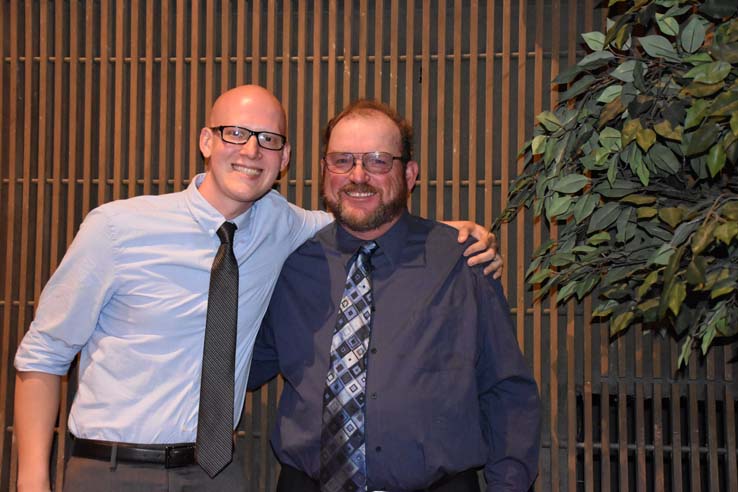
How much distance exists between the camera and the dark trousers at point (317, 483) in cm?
232

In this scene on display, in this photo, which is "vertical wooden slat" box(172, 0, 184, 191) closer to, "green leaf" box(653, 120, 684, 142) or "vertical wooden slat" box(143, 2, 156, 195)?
"vertical wooden slat" box(143, 2, 156, 195)

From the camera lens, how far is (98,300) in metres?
2.30

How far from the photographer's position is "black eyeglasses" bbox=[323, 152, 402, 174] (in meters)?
2.50

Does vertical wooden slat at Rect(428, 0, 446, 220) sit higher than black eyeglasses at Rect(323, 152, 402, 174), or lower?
higher

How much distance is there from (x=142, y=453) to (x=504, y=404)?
43.1 inches

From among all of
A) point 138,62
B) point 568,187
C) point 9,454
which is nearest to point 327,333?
point 568,187

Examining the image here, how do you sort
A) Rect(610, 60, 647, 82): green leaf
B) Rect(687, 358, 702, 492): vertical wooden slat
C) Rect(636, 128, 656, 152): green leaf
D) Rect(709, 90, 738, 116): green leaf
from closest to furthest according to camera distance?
Rect(709, 90, 738, 116): green leaf
Rect(636, 128, 656, 152): green leaf
Rect(610, 60, 647, 82): green leaf
Rect(687, 358, 702, 492): vertical wooden slat

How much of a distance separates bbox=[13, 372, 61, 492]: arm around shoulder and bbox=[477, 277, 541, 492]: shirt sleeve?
129 centimetres

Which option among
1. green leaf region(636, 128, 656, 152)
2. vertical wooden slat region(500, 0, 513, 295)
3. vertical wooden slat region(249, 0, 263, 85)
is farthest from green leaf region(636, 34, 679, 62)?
vertical wooden slat region(249, 0, 263, 85)

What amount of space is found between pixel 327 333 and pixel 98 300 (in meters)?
0.69

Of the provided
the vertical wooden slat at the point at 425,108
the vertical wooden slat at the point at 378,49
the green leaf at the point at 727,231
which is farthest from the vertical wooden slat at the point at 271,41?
the green leaf at the point at 727,231

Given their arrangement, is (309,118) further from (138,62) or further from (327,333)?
(327,333)

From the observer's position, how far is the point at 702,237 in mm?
1593

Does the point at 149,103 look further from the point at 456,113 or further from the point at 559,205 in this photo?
the point at 559,205
